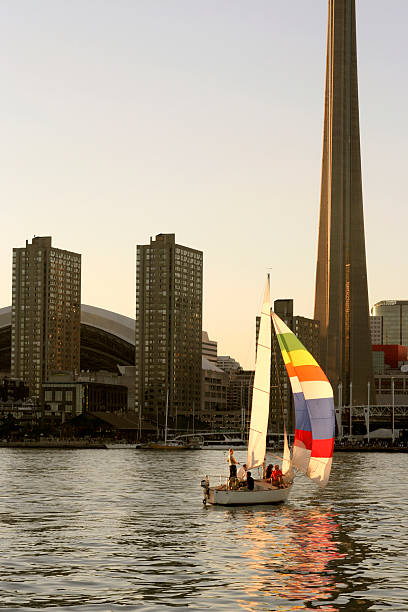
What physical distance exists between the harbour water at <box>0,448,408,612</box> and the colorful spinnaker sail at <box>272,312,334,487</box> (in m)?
3.59

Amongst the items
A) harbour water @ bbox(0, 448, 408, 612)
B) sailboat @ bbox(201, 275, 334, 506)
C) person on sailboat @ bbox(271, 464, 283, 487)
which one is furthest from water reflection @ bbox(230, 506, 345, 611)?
person on sailboat @ bbox(271, 464, 283, 487)

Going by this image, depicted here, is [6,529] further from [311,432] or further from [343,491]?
[343,491]

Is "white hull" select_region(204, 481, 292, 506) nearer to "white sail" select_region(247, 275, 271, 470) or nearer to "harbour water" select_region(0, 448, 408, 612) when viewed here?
"harbour water" select_region(0, 448, 408, 612)

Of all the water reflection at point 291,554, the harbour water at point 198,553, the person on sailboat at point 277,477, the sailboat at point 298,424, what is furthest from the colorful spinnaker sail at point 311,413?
the water reflection at point 291,554

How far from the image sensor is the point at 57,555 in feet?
181

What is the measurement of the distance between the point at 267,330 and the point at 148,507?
16.5 meters

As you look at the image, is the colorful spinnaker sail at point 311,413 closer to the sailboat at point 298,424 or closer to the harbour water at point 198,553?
the sailboat at point 298,424

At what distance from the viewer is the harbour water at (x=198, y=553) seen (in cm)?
4356

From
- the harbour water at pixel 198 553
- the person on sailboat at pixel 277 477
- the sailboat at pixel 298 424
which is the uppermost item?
the sailboat at pixel 298 424

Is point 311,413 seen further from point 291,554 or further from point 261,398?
point 291,554

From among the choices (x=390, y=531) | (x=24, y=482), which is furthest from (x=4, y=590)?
(x=24, y=482)

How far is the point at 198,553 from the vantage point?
186ft

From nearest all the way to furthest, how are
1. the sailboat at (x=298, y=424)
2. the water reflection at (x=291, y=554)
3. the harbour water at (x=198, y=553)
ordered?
the harbour water at (x=198, y=553)
the water reflection at (x=291, y=554)
the sailboat at (x=298, y=424)

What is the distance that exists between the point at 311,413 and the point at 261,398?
4.88 m
